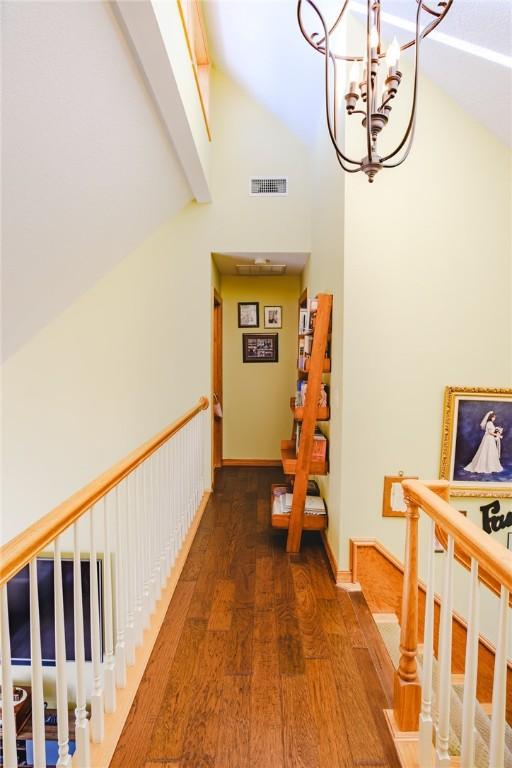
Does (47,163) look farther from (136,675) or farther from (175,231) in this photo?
(136,675)

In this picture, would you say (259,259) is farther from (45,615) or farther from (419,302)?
(45,615)

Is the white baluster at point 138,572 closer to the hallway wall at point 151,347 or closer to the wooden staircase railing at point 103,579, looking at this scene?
the wooden staircase railing at point 103,579

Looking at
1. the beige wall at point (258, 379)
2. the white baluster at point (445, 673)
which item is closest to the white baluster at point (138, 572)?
the white baluster at point (445, 673)

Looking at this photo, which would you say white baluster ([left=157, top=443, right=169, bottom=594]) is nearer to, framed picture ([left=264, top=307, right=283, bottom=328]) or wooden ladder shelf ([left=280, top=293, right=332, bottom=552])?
wooden ladder shelf ([left=280, top=293, right=332, bottom=552])

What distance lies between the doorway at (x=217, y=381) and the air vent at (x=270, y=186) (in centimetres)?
112

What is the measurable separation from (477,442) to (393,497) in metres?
0.61

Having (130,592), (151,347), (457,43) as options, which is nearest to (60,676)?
(130,592)

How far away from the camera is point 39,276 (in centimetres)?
270

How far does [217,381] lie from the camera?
4.71m

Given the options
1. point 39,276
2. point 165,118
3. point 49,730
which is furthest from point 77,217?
point 49,730

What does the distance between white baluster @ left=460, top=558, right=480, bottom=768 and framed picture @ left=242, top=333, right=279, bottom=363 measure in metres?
4.10

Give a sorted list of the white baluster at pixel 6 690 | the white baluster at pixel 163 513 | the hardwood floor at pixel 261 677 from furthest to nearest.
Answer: the white baluster at pixel 163 513 → the hardwood floor at pixel 261 677 → the white baluster at pixel 6 690

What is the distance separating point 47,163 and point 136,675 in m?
2.41

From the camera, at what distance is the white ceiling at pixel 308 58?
79.2 inches
